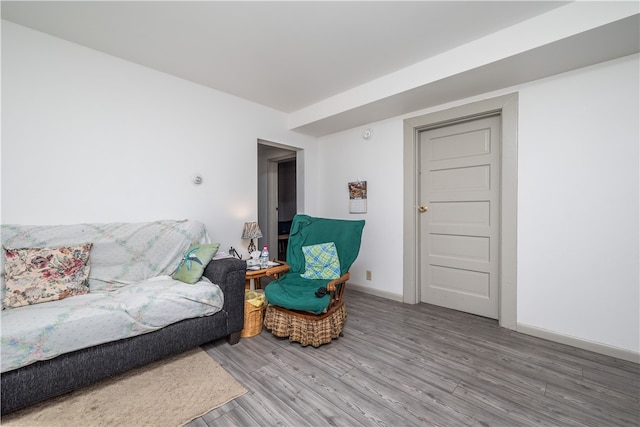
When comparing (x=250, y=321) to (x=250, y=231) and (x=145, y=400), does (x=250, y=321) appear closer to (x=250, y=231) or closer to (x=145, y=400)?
(x=145, y=400)

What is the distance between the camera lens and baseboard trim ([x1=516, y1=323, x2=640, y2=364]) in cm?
197

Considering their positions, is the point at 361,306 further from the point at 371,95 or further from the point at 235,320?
the point at 371,95

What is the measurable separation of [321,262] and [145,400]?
169cm

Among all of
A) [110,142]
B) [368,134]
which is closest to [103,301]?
[110,142]

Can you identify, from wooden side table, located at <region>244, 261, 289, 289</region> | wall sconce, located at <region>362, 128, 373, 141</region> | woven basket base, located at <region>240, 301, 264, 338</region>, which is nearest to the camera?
woven basket base, located at <region>240, 301, 264, 338</region>

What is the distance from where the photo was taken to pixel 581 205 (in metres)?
2.15

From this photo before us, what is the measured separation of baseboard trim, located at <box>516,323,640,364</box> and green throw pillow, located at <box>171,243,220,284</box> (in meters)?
2.85

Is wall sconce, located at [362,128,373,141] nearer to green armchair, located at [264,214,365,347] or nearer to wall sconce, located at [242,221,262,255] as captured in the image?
green armchair, located at [264,214,365,347]

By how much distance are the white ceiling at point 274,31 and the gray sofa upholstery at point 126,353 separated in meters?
1.82

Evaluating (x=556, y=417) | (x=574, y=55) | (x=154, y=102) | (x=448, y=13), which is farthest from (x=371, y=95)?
(x=556, y=417)

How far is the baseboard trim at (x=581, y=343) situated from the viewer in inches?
77.5

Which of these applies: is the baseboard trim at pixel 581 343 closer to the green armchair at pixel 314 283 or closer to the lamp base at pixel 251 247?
the green armchair at pixel 314 283

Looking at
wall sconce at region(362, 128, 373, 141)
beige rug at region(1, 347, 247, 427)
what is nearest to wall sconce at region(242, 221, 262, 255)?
beige rug at region(1, 347, 247, 427)

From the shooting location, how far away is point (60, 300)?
70.8 inches
